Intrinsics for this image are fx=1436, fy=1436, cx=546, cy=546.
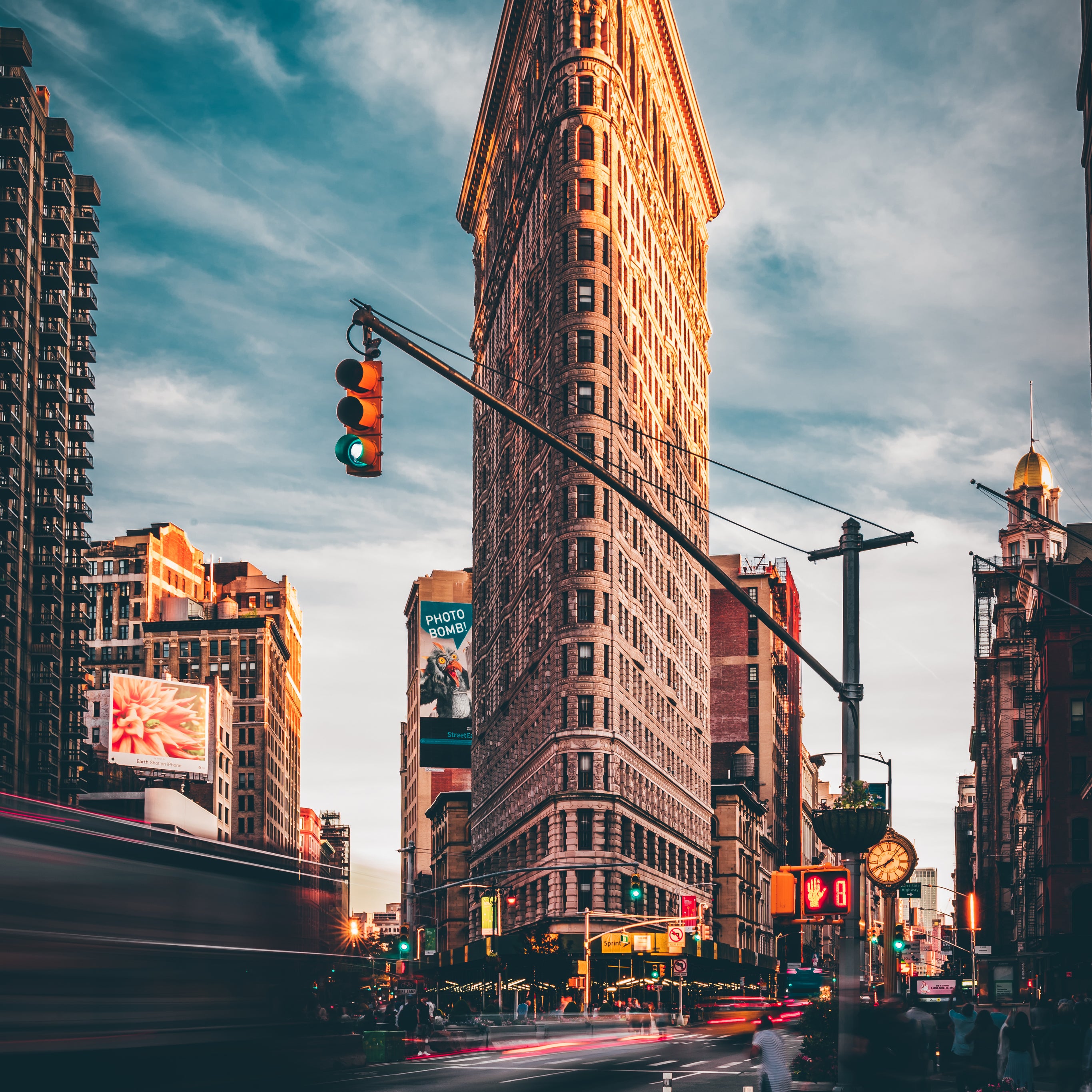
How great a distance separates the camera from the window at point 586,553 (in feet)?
293

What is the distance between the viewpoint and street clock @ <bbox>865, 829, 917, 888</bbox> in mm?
25188

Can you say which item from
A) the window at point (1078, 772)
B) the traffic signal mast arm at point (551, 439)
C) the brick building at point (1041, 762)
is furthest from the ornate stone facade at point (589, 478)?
the traffic signal mast arm at point (551, 439)

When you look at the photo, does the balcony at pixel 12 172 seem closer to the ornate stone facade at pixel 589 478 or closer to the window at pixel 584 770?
the ornate stone facade at pixel 589 478

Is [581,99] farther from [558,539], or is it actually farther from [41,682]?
[41,682]

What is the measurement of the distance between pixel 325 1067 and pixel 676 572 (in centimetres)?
10229

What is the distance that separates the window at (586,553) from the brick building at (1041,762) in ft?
75.4

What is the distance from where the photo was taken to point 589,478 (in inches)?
3588

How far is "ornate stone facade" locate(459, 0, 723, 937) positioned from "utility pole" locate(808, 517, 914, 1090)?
5409 cm

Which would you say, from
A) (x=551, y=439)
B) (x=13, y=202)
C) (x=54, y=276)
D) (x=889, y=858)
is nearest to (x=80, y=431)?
(x=54, y=276)

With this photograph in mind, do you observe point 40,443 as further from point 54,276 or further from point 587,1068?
point 587,1068

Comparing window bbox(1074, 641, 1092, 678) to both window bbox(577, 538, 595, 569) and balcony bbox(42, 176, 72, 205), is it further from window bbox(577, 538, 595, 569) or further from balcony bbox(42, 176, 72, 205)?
balcony bbox(42, 176, 72, 205)

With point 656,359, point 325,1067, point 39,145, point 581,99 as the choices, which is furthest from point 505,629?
point 325,1067

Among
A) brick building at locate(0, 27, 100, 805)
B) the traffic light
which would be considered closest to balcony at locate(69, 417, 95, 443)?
brick building at locate(0, 27, 100, 805)

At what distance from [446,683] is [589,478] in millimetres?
58542
